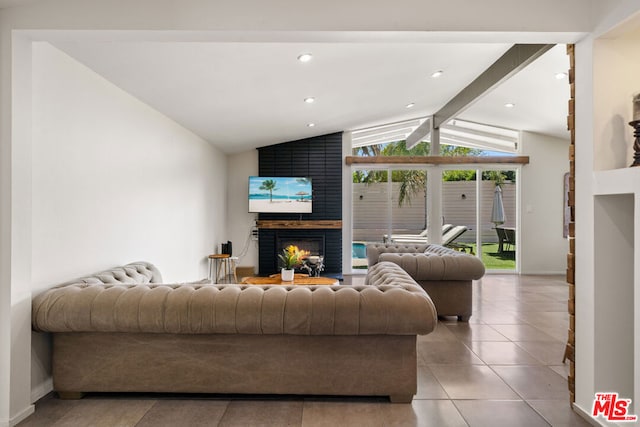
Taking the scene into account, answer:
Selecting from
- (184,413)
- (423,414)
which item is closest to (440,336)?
(423,414)

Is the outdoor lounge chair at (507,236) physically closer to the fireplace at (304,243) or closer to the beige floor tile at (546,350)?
the fireplace at (304,243)

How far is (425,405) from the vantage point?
2.38 m

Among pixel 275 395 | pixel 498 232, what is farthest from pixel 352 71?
pixel 498 232

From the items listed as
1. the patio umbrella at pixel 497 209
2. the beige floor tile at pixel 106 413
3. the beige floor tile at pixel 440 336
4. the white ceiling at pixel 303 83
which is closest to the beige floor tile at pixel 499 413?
the beige floor tile at pixel 440 336

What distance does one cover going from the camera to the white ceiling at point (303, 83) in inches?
129

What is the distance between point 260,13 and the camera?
7.29 feet

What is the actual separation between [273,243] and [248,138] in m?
2.13

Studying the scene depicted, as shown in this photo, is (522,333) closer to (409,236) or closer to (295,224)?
(409,236)

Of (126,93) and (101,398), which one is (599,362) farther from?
(126,93)

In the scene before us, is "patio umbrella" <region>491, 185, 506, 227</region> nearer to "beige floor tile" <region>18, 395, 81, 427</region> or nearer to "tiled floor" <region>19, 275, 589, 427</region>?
"tiled floor" <region>19, 275, 589, 427</region>

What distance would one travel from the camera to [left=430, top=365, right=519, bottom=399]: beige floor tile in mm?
2537

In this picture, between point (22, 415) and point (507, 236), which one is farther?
point (507, 236)

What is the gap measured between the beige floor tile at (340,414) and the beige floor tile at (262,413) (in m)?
0.06

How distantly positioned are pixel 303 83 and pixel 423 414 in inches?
139
